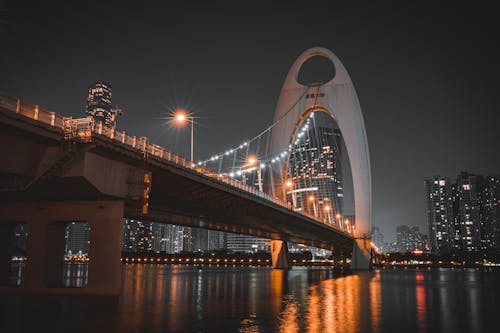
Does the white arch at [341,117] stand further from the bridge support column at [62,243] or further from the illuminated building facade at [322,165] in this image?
the bridge support column at [62,243]

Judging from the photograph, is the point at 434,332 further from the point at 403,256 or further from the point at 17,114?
the point at 403,256

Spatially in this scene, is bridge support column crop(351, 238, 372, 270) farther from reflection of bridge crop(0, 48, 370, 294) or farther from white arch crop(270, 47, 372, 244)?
reflection of bridge crop(0, 48, 370, 294)

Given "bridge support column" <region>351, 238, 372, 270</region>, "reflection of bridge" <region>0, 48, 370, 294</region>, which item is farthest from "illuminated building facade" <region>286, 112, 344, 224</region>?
"reflection of bridge" <region>0, 48, 370, 294</region>

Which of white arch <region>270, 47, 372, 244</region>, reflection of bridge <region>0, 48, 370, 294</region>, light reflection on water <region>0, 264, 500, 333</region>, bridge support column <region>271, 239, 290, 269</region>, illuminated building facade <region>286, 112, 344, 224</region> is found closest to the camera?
light reflection on water <region>0, 264, 500, 333</region>

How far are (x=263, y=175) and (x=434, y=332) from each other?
6674 cm

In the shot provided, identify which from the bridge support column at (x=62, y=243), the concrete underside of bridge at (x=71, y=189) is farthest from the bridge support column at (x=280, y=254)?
the bridge support column at (x=62, y=243)

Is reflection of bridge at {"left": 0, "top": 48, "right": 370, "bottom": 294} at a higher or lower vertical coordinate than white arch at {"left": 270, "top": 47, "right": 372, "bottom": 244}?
lower

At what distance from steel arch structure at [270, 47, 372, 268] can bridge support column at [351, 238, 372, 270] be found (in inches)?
7.3

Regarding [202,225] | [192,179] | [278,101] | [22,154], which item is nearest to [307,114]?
[278,101]

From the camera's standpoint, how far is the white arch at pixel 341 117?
87562 mm

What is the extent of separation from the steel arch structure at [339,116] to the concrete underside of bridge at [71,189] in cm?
5068

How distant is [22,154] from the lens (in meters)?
24.5

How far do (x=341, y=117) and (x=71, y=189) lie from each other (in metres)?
66.5

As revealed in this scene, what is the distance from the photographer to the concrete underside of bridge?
24.7m
